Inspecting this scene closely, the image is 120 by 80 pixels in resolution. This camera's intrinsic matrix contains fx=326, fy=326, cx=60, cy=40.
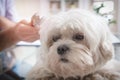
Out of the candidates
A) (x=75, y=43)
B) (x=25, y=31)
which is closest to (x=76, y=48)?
(x=75, y=43)

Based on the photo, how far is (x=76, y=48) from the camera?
0.55m

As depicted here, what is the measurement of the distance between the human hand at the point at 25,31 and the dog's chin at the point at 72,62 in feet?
0.23

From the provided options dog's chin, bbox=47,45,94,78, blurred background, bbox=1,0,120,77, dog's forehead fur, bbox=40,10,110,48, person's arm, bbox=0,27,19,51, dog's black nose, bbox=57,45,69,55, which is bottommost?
dog's chin, bbox=47,45,94,78

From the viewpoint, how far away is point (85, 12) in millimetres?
586

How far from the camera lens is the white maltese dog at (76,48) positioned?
1.82ft

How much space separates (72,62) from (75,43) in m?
0.03

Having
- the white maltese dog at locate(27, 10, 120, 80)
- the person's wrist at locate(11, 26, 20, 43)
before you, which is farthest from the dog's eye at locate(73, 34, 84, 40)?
the person's wrist at locate(11, 26, 20, 43)

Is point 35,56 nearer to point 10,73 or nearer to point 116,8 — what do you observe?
point 10,73

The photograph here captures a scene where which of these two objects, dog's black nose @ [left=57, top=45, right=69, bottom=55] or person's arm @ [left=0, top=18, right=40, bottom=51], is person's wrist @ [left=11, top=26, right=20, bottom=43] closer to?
person's arm @ [left=0, top=18, right=40, bottom=51]

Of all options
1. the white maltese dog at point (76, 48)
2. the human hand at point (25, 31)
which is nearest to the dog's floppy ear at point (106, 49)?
the white maltese dog at point (76, 48)

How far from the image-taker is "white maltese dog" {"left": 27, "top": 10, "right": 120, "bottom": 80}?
56 centimetres

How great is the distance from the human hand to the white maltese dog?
3 centimetres

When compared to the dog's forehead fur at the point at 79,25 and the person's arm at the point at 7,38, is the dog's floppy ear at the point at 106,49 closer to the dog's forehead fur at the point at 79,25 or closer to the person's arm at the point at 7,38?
the dog's forehead fur at the point at 79,25

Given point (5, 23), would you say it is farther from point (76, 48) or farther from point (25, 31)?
point (76, 48)
